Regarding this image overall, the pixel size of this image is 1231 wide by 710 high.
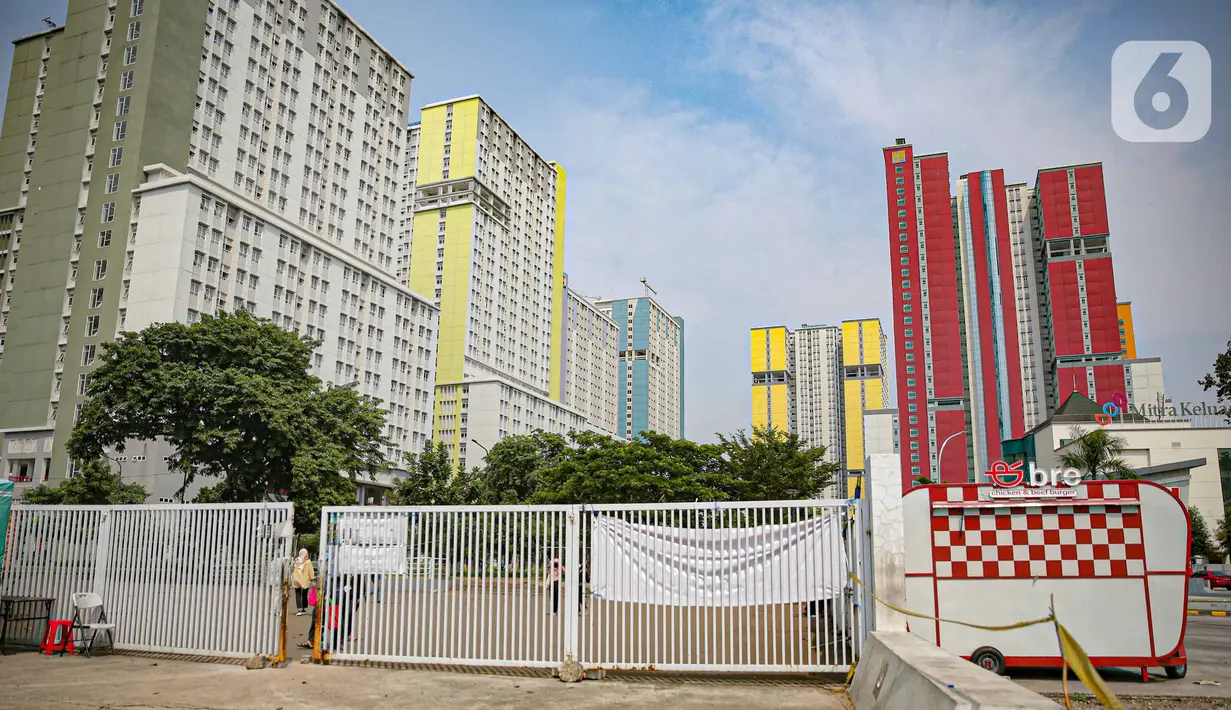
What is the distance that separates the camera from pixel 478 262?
104250 mm

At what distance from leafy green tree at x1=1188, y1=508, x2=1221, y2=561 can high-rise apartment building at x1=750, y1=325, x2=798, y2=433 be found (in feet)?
383

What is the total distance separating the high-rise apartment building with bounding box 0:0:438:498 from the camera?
5712 centimetres

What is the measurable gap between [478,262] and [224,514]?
93754mm

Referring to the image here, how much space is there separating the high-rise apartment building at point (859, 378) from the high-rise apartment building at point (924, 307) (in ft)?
185

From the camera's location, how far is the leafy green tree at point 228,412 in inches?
1420

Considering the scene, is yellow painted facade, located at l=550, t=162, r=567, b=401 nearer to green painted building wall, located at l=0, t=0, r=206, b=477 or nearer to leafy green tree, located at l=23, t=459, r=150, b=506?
green painted building wall, located at l=0, t=0, r=206, b=477

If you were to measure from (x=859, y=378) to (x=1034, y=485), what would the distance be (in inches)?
6305

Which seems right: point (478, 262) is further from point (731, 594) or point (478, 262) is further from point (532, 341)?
point (731, 594)

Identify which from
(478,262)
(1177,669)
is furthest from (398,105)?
(1177,669)

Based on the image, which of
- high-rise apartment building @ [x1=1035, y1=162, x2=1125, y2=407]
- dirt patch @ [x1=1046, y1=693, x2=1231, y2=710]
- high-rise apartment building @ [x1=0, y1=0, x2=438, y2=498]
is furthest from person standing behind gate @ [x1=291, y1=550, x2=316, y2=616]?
high-rise apartment building @ [x1=1035, y1=162, x2=1125, y2=407]

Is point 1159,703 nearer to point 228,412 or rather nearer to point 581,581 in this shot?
point 581,581

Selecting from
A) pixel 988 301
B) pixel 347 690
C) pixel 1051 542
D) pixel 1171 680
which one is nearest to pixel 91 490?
pixel 347 690

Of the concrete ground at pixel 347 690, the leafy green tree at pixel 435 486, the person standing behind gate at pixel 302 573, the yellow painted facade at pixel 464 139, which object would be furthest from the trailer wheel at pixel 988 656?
the yellow painted facade at pixel 464 139

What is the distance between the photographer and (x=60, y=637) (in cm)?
1259
